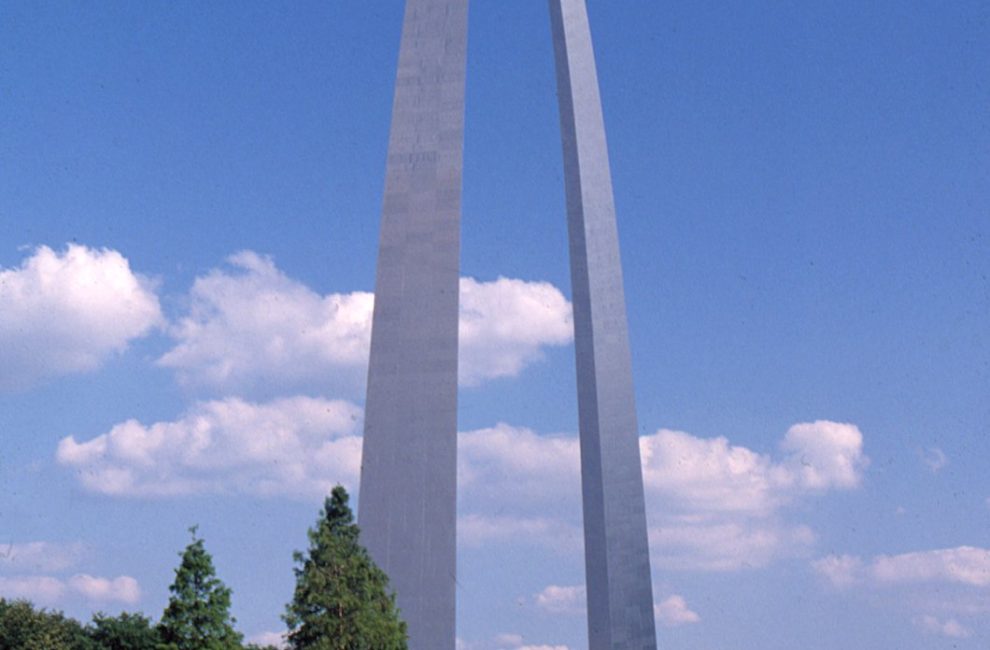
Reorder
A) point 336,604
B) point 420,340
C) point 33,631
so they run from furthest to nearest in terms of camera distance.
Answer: point 33,631, point 420,340, point 336,604

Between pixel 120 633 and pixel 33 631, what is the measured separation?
3.87 meters

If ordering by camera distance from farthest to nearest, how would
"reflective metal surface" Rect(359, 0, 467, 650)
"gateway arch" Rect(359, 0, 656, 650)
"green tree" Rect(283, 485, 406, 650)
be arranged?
"gateway arch" Rect(359, 0, 656, 650) < "reflective metal surface" Rect(359, 0, 467, 650) < "green tree" Rect(283, 485, 406, 650)

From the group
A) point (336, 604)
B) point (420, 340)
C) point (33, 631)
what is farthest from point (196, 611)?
point (33, 631)

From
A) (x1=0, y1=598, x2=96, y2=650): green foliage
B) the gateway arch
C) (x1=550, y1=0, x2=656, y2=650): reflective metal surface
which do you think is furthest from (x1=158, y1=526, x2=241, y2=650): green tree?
(x1=0, y1=598, x2=96, y2=650): green foliage

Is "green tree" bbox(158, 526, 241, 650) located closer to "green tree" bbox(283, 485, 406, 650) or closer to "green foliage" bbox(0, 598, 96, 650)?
"green tree" bbox(283, 485, 406, 650)

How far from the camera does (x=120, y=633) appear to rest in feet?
146

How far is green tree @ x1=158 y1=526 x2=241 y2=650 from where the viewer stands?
2456 cm

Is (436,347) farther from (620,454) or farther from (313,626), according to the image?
(313,626)

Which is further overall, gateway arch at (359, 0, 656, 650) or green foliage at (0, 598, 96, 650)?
green foliage at (0, 598, 96, 650)

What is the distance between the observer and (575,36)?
1407 inches

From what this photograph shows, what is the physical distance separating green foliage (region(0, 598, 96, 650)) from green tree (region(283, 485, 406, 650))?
19733mm

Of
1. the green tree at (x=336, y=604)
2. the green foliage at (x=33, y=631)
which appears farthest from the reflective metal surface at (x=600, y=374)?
the green foliage at (x=33, y=631)

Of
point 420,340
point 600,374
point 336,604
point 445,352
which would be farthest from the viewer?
point 600,374

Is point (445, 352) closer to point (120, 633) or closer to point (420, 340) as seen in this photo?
point (420, 340)
